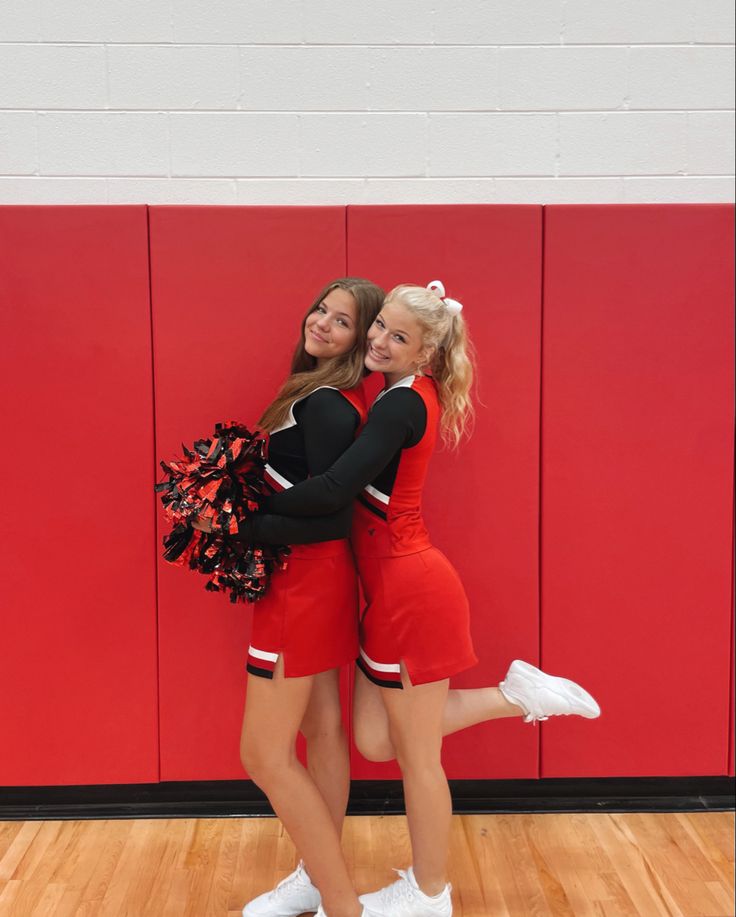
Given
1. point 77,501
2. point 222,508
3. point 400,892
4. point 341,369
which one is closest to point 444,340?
point 341,369

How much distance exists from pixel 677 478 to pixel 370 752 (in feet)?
4.53

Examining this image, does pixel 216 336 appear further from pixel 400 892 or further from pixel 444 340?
pixel 400 892

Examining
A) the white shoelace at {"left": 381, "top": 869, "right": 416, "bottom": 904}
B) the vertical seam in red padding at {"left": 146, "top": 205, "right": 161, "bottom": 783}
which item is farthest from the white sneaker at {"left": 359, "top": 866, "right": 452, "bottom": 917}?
the vertical seam in red padding at {"left": 146, "top": 205, "right": 161, "bottom": 783}

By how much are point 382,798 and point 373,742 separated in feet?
2.30

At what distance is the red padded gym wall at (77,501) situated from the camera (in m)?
2.67

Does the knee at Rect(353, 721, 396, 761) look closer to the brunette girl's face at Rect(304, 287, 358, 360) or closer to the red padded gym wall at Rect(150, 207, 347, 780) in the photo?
the red padded gym wall at Rect(150, 207, 347, 780)

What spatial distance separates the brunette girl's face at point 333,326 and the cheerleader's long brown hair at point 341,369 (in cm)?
1

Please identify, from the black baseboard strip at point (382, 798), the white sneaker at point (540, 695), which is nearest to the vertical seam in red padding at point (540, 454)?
the black baseboard strip at point (382, 798)

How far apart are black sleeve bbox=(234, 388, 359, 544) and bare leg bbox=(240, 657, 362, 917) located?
0.35 m

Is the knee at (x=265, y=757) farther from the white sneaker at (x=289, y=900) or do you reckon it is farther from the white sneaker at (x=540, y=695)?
the white sneaker at (x=540, y=695)

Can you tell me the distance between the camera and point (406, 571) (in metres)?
2.17

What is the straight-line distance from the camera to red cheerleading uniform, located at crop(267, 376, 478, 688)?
212cm
